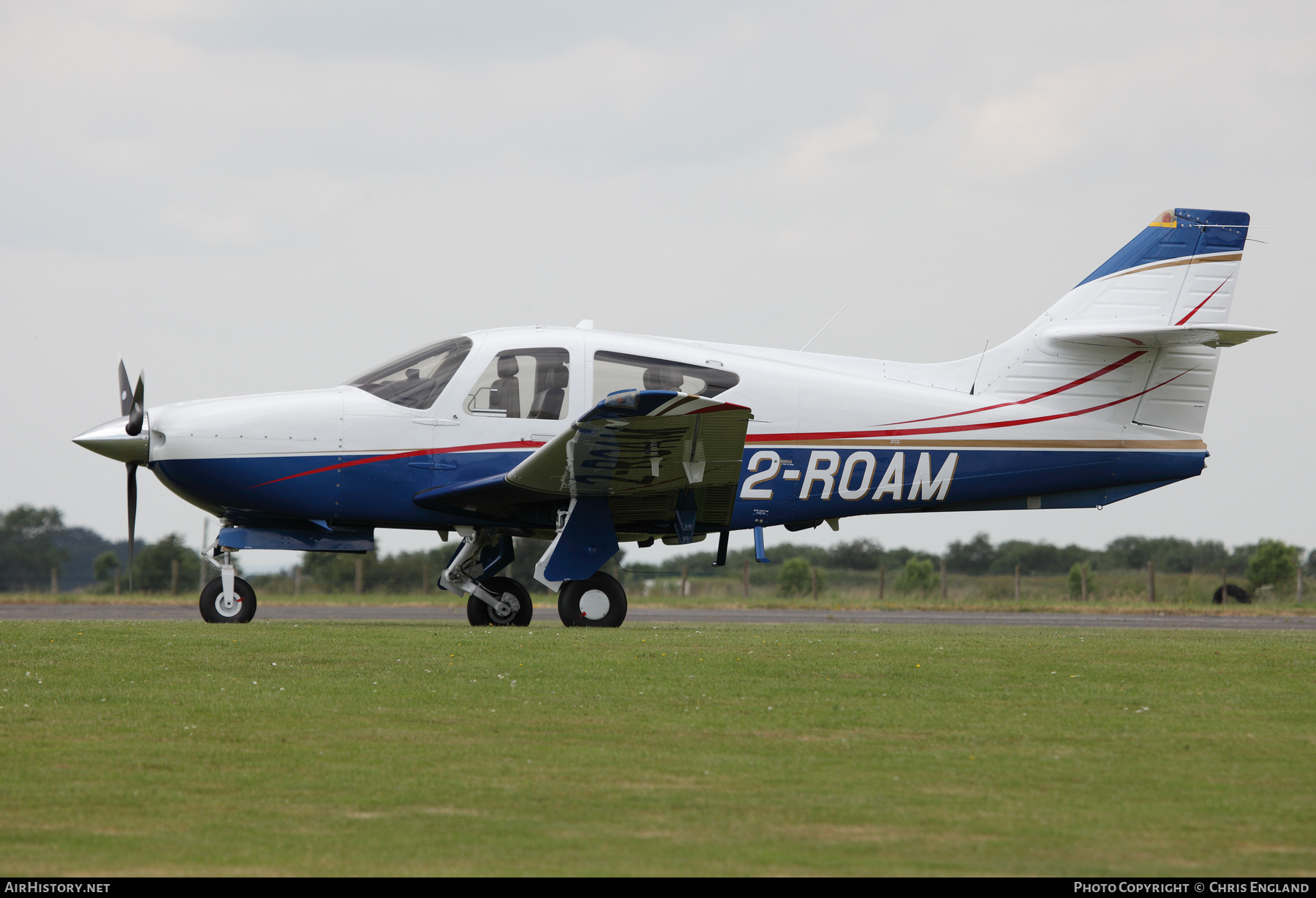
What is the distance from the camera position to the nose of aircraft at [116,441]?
12.5m

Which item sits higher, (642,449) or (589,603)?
(642,449)

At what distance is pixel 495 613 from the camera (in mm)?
13914

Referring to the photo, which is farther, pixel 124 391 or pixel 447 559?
pixel 447 559

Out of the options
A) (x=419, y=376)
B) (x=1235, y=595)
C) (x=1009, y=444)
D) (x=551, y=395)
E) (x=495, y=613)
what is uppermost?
(x=419, y=376)

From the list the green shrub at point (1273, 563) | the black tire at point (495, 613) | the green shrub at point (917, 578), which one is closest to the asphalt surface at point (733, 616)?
the black tire at point (495, 613)

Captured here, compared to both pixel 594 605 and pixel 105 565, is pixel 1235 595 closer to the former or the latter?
pixel 594 605

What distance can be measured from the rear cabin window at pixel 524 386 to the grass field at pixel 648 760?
3650mm

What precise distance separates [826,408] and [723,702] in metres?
6.79

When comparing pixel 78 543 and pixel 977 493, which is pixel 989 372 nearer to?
pixel 977 493

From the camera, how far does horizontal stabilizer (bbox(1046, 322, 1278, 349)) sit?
43.9 ft

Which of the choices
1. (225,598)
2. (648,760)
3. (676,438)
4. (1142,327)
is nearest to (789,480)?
(676,438)

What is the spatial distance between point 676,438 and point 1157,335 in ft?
19.6

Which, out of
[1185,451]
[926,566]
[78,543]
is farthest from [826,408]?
[78,543]

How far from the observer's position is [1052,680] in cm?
845
